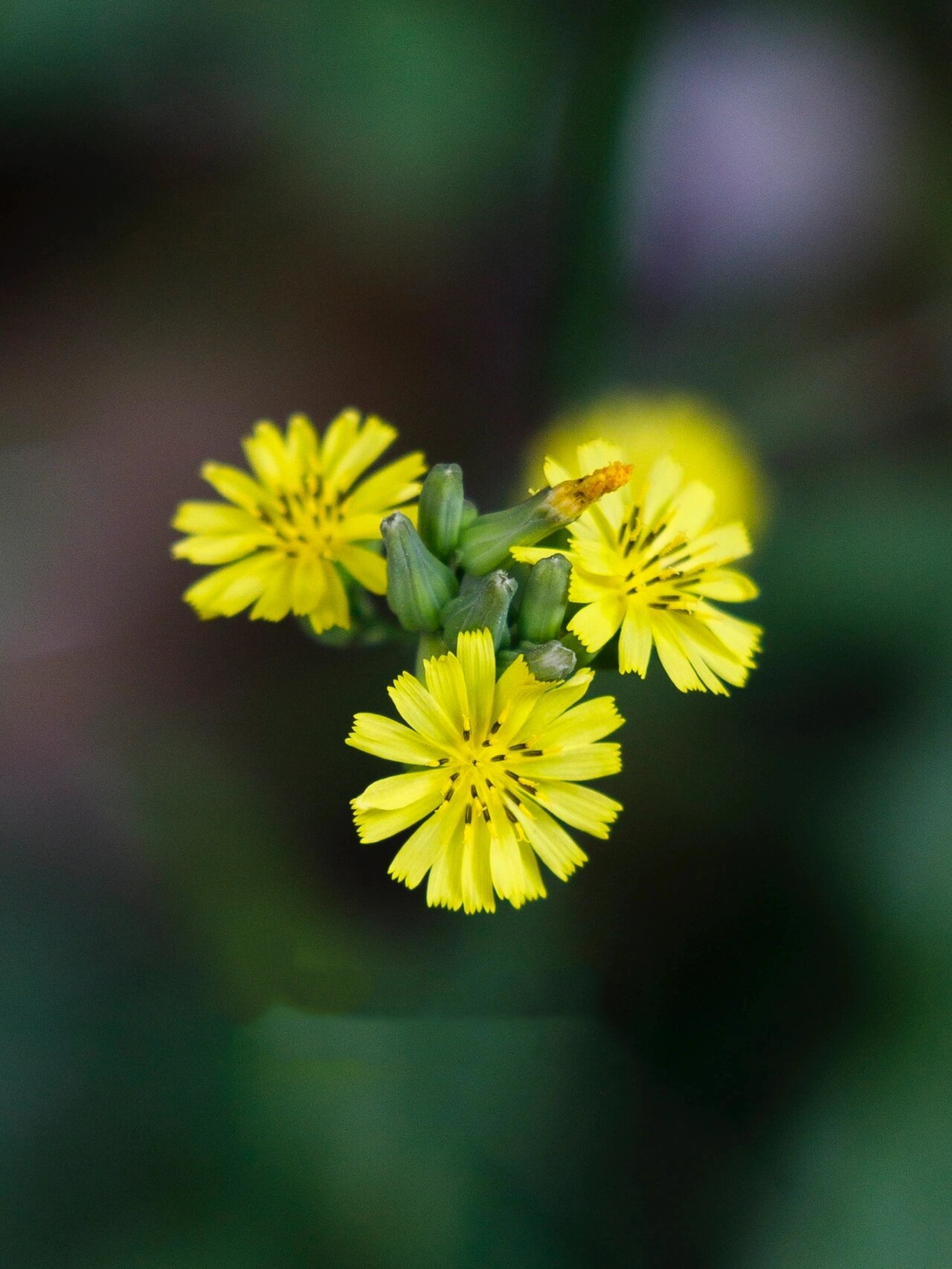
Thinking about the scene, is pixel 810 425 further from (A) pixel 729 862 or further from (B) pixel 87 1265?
(B) pixel 87 1265

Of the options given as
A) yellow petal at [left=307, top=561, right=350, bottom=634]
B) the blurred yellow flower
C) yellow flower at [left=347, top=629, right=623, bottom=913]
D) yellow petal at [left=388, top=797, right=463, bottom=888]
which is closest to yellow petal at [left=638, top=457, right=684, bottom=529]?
yellow flower at [left=347, top=629, right=623, bottom=913]

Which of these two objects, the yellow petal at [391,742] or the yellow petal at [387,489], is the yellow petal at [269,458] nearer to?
the yellow petal at [387,489]

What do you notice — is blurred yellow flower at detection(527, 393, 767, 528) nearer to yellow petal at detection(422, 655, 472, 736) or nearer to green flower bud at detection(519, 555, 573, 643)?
green flower bud at detection(519, 555, 573, 643)

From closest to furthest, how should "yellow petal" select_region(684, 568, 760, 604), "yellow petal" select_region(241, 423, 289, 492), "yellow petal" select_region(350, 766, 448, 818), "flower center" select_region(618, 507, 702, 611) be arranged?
1. "yellow petal" select_region(350, 766, 448, 818)
2. "flower center" select_region(618, 507, 702, 611)
3. "yellow petal" select_region(684, 568, 760, 604)
4. "yellow petal" select_region(241, 423, 289, 492)

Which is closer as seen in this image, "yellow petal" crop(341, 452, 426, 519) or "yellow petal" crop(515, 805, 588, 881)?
"yellow petal" crop(515, 805, 588, 881)

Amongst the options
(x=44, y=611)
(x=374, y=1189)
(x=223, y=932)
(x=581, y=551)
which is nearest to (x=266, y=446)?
(x=581, y=551)

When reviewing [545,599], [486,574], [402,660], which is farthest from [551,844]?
[402,660]

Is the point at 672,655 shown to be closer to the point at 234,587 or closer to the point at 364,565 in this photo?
the point at 364,565

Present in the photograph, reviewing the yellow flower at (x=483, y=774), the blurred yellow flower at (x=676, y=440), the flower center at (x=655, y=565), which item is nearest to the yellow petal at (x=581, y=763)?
the yellow flower at (x=483, y=774)
